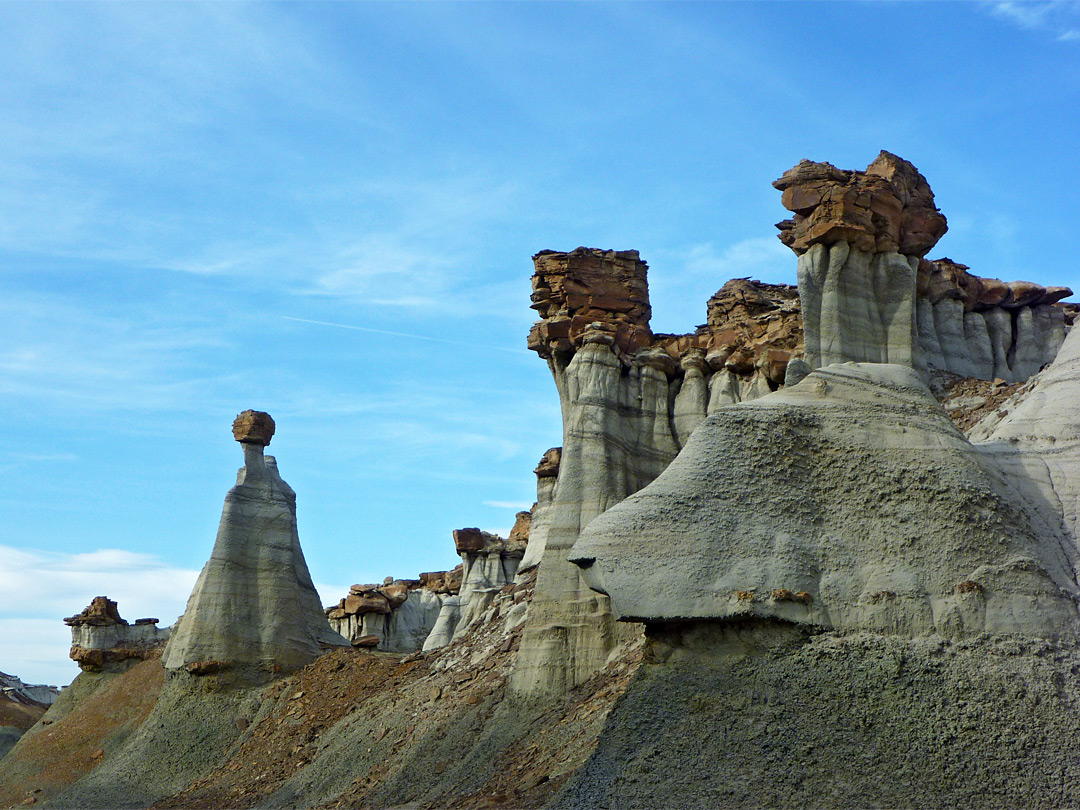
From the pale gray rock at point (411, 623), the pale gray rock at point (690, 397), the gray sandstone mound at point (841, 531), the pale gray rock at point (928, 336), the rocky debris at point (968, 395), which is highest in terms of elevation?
the pale gray rock at point (928, 336)

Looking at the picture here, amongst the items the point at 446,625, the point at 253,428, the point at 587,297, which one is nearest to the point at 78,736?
the point at 253,428

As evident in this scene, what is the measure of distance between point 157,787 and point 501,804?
15.9 metres

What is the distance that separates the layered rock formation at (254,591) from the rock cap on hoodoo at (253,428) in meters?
0.03

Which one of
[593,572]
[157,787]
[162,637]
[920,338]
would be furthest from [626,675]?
[162,637]

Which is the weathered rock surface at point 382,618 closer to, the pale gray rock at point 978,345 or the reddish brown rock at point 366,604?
the reddish brown rock at point 366,604

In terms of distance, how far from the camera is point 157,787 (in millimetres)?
29438

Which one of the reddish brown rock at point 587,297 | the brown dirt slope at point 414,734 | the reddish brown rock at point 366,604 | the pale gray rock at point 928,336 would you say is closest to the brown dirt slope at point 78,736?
the brown dirt slope at point 414,734

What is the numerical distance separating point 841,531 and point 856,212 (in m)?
11.9

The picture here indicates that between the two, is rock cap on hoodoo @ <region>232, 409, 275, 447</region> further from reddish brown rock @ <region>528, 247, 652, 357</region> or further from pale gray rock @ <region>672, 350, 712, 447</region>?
pale gray rock @ <region>672, 350, 712, 447</region>

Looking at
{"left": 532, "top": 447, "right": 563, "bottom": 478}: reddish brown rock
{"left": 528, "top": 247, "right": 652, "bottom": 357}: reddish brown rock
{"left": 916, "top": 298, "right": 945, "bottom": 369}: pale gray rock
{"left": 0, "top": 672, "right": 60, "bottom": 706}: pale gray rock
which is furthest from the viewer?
{"left": 0, "top": 672, "right": 60, "bottom": 706}: pale gray rock

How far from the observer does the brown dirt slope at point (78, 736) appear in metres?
32.3

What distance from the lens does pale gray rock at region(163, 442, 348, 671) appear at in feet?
105

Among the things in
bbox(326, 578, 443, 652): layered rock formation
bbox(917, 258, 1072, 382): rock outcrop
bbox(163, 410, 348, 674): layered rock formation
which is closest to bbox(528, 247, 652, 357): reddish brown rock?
bbox(917, 258, 1072, 382): rock outcrop

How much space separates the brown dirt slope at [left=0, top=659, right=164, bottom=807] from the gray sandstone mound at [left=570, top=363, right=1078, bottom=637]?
71.6 ft
